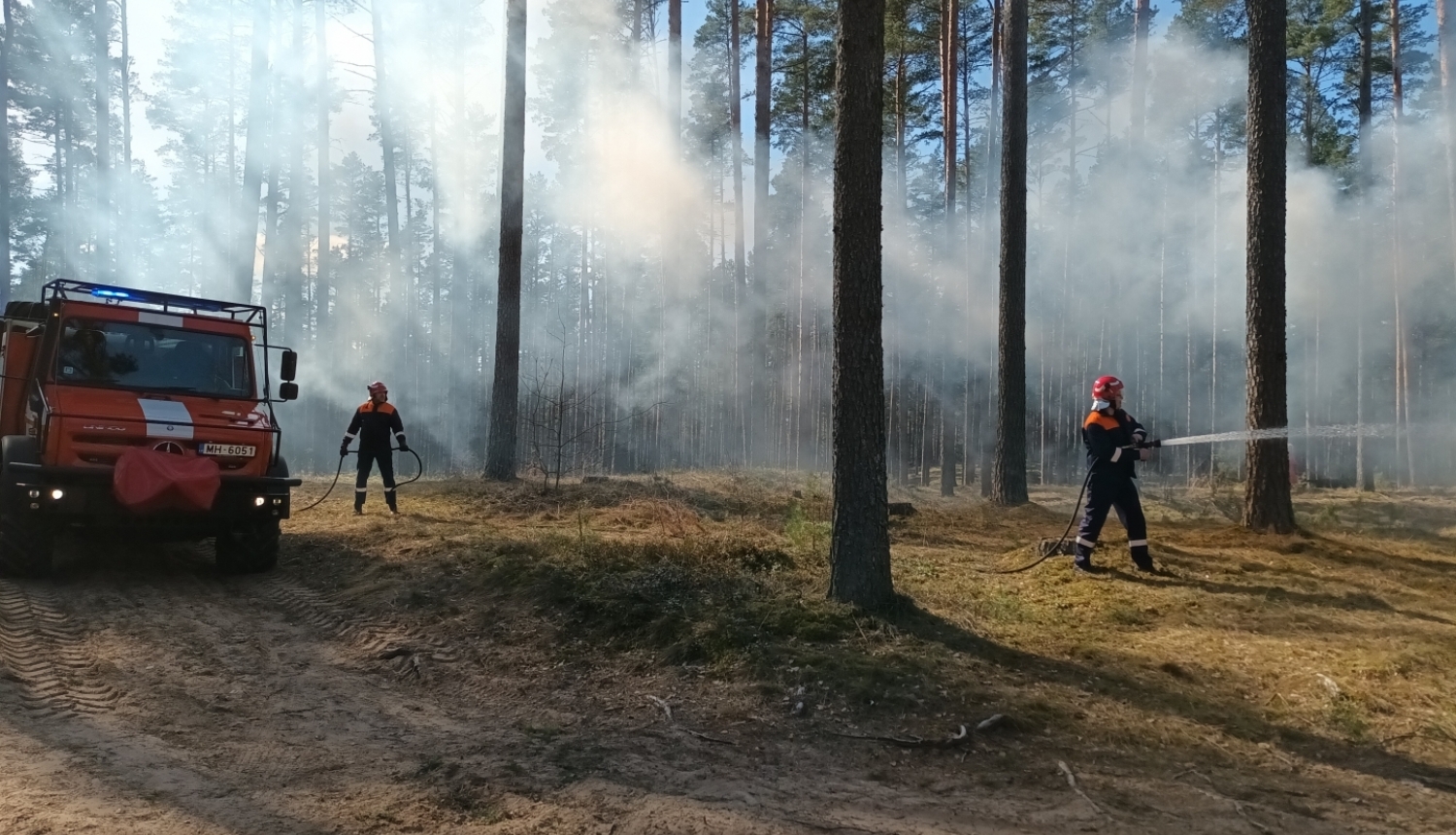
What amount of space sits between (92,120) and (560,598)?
39.7m

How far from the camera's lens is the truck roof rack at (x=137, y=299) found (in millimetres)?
7693

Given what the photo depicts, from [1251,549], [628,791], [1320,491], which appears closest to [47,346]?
[628,791]

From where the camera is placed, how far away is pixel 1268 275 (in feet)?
29.9

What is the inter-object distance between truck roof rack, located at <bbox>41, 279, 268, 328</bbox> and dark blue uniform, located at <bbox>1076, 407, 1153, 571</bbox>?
8.04 m

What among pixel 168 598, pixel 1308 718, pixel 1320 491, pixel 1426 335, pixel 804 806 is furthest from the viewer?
pixel 1426 335

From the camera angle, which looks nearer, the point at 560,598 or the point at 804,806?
the point at 804,806

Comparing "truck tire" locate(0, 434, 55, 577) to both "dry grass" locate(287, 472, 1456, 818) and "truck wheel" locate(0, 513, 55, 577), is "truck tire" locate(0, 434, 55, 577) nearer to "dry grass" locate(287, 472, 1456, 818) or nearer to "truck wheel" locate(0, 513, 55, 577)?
"truck wheel" locate(0, 513, 55, 577)

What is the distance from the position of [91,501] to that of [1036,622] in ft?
26.2

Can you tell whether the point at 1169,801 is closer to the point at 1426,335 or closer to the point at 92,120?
the point at 1426,335

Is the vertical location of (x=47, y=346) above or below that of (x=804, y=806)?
above

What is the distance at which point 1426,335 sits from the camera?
2427 centimetres

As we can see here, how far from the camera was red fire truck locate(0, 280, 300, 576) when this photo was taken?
6926 millimetres

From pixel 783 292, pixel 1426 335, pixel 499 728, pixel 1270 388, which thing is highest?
pixel 783 292

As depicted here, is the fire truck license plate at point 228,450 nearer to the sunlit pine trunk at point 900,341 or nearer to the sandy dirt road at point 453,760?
the sandy dirt road at point 453,760
